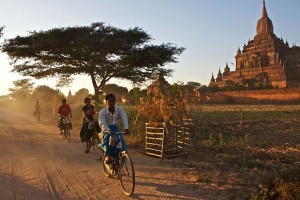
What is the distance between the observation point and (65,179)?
6.81m

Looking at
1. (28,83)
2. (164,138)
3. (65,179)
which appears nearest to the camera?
(65,179)

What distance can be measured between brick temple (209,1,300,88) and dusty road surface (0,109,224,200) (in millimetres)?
54954

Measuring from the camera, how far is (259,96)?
4744 cm

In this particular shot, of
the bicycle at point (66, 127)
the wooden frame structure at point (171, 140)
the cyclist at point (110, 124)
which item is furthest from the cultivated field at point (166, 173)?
the bicycle at point (66, 127)

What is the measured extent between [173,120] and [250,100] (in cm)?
4092

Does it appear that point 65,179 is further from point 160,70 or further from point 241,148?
point 160,70

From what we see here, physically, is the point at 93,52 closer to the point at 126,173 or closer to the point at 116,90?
the point at 126,173

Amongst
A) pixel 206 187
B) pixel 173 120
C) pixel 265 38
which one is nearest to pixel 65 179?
pixel 206 187

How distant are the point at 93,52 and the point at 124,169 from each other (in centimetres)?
1645

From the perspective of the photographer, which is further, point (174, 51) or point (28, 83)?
point (28, 83)

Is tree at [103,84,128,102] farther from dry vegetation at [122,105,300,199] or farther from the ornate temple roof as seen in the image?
dry vegetation at [122,105,300,199]

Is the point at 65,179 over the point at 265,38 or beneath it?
beneath

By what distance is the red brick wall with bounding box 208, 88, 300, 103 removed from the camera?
44562 millimetres

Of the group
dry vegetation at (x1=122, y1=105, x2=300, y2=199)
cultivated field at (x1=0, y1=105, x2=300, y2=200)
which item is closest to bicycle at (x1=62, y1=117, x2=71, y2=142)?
cultivated field at (x1=0, y1=105, x2=300, y2=200)
